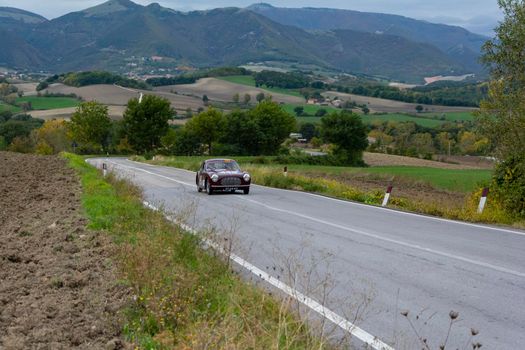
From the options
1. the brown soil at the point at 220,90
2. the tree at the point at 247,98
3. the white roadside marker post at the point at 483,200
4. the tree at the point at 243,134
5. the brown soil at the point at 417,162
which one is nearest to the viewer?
the white roadside marker post at the point at 483,200

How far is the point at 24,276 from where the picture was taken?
8.68m

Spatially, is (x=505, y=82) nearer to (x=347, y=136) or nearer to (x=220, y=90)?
(x=347, y=136)

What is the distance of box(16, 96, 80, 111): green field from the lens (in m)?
154

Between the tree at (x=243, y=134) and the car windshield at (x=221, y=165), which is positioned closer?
the car windshield at (x=221, y=165)

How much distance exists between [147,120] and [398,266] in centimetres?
10479

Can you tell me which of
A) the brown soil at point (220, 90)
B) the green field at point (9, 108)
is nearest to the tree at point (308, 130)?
the brown soil at point (220, 90)

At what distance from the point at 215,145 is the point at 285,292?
9954cm

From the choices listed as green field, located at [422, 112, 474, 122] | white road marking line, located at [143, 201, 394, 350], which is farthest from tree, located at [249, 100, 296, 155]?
white road marking line, located at [143, 201, 394, 350]

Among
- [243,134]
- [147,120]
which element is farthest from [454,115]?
[147,120]

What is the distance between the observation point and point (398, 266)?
397 inches

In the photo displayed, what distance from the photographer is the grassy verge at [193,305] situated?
5234mm

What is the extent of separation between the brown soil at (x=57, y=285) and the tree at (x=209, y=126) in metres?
94.5

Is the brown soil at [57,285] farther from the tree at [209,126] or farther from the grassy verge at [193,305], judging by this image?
the tree at [209,126]

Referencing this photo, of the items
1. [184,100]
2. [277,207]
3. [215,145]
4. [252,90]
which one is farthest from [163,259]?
[252,90]
